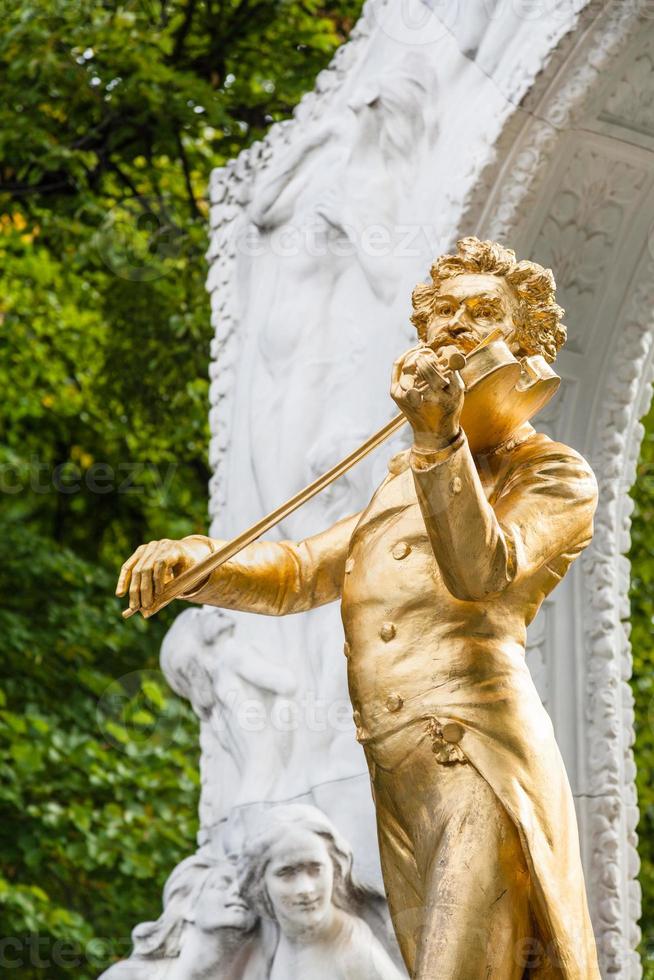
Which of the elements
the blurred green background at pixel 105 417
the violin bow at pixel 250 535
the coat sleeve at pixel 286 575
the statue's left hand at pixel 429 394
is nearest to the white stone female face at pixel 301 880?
the coat sleeve at pixel 286 575

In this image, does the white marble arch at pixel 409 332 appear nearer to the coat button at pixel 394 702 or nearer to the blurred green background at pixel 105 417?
the coat button at pixel 394 702

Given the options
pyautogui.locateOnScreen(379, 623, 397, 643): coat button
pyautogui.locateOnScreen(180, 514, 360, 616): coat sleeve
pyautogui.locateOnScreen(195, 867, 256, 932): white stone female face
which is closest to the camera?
pyautogui.locateOnScreen(379, 623, 397, 643): coat button

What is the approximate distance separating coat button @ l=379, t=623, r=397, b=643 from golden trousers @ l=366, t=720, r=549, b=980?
0.56 ft

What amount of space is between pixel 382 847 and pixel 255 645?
8.38ft

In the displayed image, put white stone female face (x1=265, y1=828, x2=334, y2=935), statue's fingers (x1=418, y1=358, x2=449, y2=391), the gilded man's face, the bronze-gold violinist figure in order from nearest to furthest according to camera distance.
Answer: statue's fingers (x1=418, y1=358, x2=449, y2=391) → the bronze-gold violinist figure → the gilded man's face → white stone female face (x1=265, y1=828, x2=334, y2=935)

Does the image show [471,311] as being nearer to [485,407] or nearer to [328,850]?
[485,407]

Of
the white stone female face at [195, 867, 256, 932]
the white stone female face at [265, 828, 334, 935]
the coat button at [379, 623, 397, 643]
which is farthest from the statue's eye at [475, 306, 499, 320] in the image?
the white stone female face at [195, 867, 256, 932]

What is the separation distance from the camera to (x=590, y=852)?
5996 mm

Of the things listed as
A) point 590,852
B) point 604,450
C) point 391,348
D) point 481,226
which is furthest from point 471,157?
point 590,852

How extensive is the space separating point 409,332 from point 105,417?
17.1 ft

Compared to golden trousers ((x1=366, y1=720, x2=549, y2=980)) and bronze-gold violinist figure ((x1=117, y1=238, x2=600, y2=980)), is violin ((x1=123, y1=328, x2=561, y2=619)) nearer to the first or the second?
bronze-gold violinist figure ((x1=117, y1=238, x2=600, y2=980))

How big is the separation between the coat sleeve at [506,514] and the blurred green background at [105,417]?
517 centimetres

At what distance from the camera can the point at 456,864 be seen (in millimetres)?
3590

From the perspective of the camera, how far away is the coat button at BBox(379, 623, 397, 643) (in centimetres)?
377
